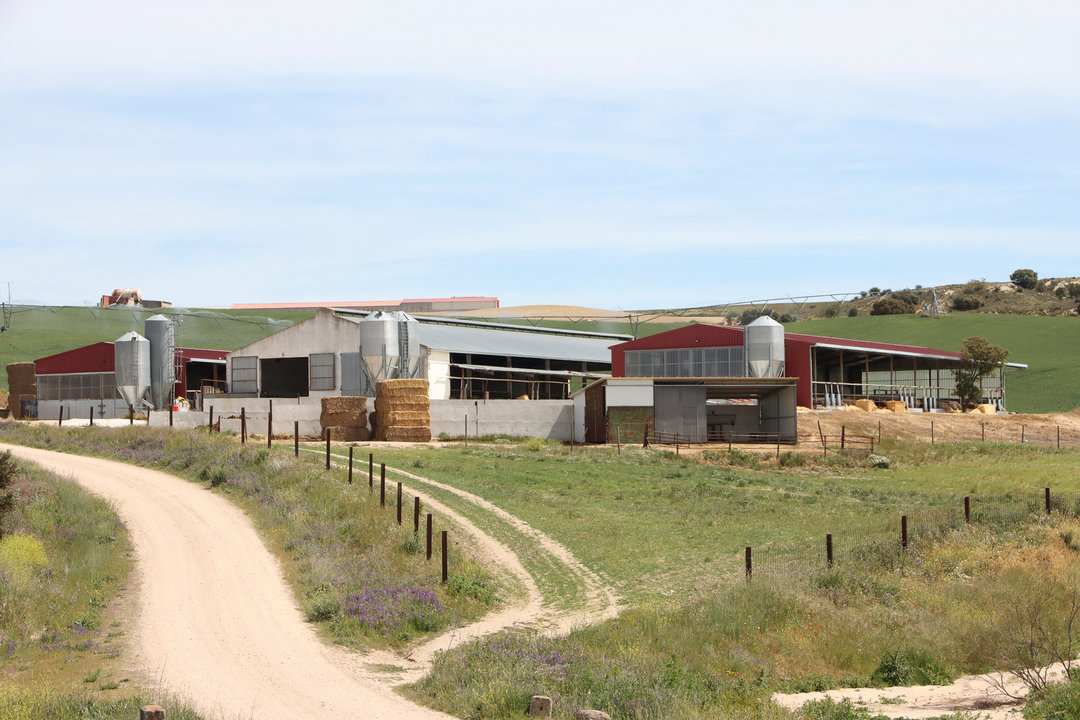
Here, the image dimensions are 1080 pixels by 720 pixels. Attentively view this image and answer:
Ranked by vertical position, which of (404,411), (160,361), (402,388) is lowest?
(404,411)

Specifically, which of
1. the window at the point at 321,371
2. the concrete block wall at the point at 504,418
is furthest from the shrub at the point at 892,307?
the window at the point at 321,371

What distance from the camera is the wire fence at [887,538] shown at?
72.5ft

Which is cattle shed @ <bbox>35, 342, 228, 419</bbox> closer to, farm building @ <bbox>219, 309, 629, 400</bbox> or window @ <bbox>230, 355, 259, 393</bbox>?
window @ <bbox>230, 355, 259, 393</bbox>

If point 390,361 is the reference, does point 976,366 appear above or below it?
below

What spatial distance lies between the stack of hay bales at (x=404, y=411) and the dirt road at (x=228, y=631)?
22.6 meters

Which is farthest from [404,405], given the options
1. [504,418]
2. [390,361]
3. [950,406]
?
[950,406]

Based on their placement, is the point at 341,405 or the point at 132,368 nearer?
the point at 341,405

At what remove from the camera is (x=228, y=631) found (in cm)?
1802

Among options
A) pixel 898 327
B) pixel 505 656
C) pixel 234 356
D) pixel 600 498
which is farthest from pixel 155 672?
pixel 898 327

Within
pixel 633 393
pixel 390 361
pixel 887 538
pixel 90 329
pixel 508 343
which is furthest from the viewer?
pixel 90 329

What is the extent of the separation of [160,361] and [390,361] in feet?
53.0

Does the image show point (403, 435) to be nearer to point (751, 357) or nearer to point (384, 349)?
point (384, 349)

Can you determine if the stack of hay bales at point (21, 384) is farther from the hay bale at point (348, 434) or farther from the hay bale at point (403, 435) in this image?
the hay bale at point (403, 435)

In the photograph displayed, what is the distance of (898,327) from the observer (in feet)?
402
